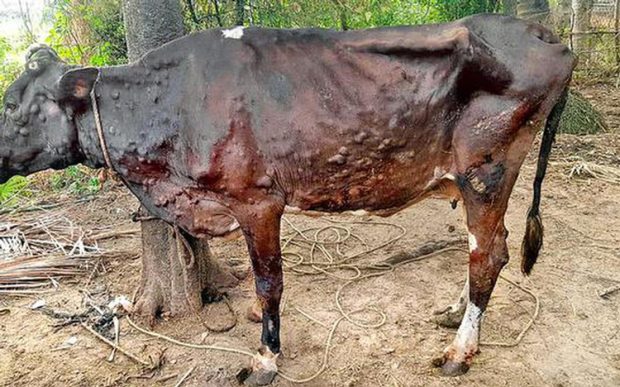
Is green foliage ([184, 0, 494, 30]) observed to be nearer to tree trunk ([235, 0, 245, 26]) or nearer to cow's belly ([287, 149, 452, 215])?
tree trunk ([235, 0, 245, 26])

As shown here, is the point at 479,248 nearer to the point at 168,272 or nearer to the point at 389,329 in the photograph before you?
the point at 389,329

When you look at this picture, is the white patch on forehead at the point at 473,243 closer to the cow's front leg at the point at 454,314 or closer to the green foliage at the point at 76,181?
the cow's front leg at the point at 454,314

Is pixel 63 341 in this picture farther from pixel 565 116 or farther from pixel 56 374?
pixel 565 116

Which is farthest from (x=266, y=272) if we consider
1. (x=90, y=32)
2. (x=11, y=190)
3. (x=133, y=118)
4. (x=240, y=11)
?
(x=90, y=32)

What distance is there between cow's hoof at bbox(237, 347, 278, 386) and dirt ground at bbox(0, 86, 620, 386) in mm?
61

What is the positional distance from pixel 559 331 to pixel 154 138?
9.55ft

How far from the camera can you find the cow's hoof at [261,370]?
344 cm

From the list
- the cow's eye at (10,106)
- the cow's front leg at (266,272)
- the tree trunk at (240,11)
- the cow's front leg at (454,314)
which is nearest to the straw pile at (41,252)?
the cow's eye at (10,106)

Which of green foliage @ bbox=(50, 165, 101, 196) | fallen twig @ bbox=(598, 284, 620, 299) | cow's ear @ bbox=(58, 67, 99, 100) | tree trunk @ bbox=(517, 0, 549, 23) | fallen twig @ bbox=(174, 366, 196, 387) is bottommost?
fallen twig @ bbox=(598, 284, 620, 299)

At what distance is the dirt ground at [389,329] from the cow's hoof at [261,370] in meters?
0.06

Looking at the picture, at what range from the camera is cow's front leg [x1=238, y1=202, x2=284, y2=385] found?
328 cm

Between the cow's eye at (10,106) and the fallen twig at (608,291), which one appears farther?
the fallen twig at (608,291)

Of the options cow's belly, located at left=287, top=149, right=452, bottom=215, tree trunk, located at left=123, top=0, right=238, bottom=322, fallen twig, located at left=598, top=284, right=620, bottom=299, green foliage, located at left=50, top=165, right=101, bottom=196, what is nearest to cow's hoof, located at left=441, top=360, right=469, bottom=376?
cow's belly, located at left=287, top=149, right=452, bottom=215

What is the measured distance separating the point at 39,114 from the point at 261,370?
2022 millimetres
